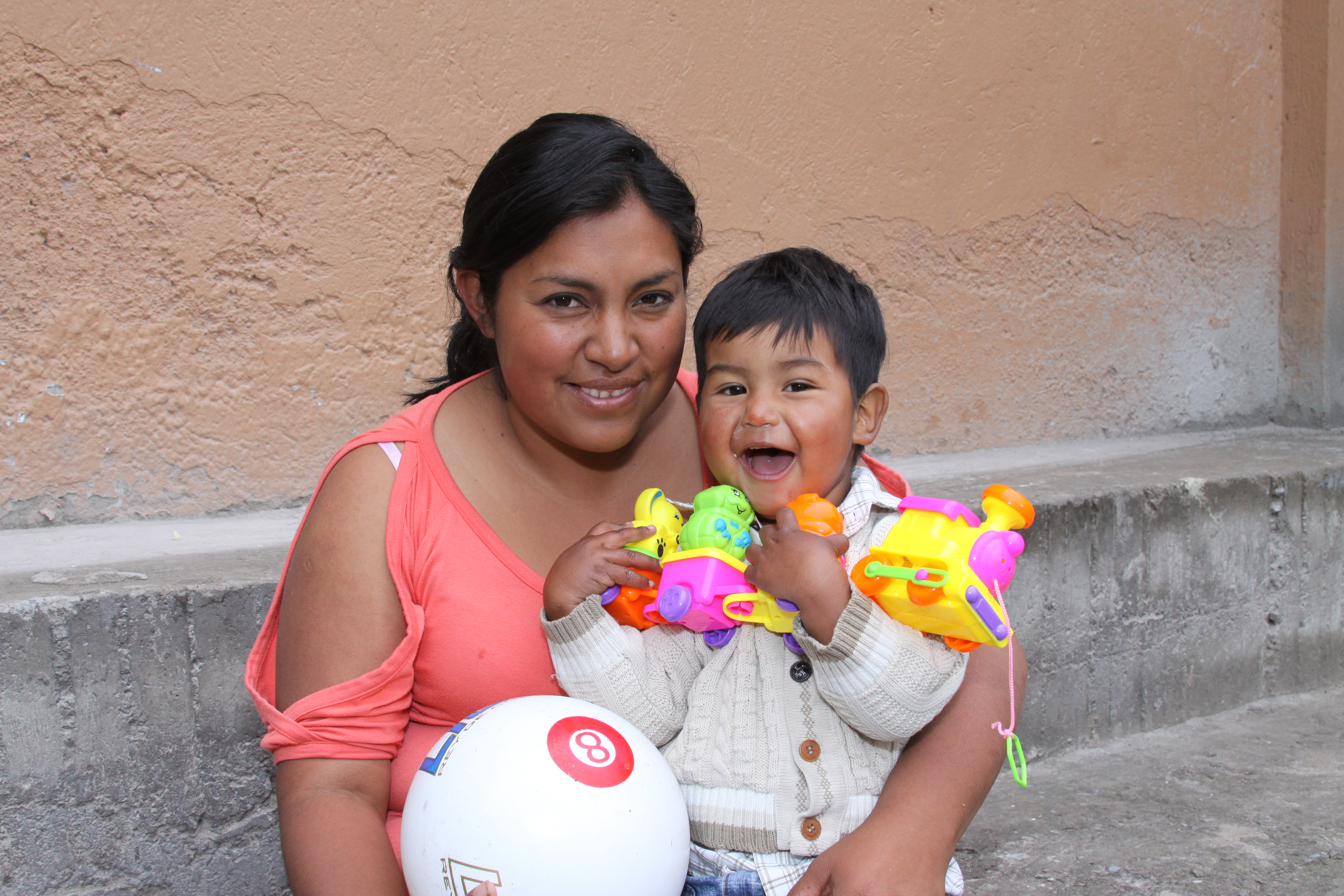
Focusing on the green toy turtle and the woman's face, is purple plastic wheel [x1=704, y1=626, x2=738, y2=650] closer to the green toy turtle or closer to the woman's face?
the green toy turtle

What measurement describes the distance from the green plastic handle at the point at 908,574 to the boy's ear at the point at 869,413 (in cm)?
42

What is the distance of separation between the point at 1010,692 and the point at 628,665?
68cm

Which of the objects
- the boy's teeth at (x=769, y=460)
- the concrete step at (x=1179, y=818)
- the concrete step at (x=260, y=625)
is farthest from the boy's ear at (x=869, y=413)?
the concrete step at (x=1179, y=818)

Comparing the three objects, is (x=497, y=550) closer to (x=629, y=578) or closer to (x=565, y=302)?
(x=629, y=578)

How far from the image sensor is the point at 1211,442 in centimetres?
455

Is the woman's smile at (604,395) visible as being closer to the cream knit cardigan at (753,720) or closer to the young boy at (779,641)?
the young boy at (779,641)

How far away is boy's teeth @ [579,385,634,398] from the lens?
1.74 m

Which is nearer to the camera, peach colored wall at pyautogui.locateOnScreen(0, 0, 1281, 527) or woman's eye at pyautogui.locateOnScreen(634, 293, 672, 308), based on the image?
woman's eye at pyautogui.locateOnScreen(634, 293, 672, 308)

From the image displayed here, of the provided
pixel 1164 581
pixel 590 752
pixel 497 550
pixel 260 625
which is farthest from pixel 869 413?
pixel 1164 581

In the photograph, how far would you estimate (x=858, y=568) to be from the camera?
1.51 m

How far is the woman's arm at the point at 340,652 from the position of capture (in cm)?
146

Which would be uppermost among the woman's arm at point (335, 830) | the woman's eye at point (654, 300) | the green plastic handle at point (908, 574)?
the woman's eye at point (654, 300)

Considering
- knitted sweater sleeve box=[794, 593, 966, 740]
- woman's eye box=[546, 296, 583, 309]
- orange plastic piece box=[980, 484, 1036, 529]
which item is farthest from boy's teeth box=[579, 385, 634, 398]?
orange plastic piece box=[980, 484, 1036, 529]

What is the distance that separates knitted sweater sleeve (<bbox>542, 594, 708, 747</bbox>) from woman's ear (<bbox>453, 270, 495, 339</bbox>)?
540 millimetres
